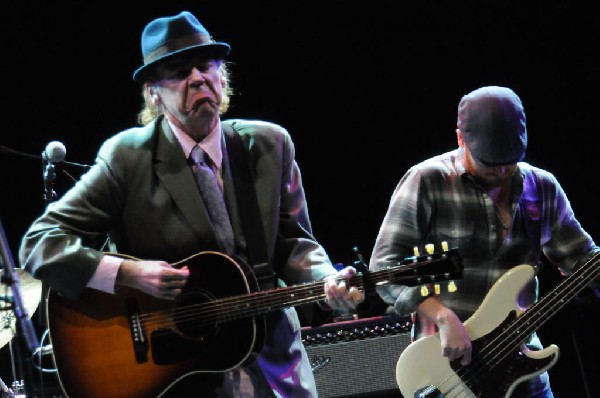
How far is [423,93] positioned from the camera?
668cm

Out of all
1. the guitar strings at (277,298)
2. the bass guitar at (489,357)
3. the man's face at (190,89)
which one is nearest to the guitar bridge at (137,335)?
the guitar strings at (277,298)

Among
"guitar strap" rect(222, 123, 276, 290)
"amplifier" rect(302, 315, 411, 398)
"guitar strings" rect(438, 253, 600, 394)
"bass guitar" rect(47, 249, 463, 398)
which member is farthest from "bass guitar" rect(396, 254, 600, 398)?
"amplifier" rect(302, 315, 411, 398)

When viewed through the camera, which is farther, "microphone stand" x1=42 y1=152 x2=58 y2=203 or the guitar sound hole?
"microphone stand" x1=42 y1=152 x2=58 y2=203

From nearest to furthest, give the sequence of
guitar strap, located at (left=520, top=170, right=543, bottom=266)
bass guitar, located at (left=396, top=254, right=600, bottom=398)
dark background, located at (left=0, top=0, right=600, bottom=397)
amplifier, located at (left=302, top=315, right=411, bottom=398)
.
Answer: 1. bass guitar, located at (left=396, top=254, right=600, bottom=398)
2. guitar strap, located at (left=520, top=170, right=543, bottom=266)
3. amplifier, located at (left=302, top=315, right=411, bottom=398)
4. dark background, located at (left=0, top=0, right=600, bottom=397)

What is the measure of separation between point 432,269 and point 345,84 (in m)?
3.83

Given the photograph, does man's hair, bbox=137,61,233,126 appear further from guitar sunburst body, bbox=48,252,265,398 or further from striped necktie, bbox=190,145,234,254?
guitar sunburst body, bbox=48,252,265,398

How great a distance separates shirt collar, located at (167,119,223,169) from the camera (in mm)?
3391

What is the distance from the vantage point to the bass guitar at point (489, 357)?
350 cm

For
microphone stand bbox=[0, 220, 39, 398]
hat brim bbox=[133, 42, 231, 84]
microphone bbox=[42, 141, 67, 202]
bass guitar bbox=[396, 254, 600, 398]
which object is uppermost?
hat brim bbox=[133, 42, 231, 84]

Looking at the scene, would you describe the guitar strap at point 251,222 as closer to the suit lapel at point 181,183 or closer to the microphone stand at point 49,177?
the suit lapel at point 181,183

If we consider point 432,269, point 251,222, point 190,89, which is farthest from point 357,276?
point 190,89

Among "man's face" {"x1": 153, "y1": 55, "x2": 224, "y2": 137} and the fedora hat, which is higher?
the fedora hat

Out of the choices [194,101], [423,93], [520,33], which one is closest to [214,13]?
[423,93]

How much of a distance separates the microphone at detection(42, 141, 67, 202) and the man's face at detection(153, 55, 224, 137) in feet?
4.88
